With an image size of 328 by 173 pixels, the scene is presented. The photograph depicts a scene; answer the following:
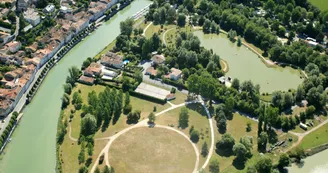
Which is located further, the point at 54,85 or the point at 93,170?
the point at 54,85

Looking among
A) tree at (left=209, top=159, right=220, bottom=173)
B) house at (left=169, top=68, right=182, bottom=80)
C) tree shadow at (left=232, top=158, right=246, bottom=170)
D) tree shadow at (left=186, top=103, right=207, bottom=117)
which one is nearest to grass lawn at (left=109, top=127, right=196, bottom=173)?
tree at (left=209, top=159, right=220, bottom=173)

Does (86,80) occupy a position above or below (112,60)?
below

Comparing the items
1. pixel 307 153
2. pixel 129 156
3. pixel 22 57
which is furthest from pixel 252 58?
pixel 22 57

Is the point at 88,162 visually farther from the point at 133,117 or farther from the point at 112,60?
the point at 112,60

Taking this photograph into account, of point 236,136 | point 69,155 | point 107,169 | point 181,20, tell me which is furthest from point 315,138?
point 181,20

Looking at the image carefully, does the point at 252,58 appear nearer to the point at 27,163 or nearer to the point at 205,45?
the point at 205,45

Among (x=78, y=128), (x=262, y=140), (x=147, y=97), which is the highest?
(x=262, y=140)

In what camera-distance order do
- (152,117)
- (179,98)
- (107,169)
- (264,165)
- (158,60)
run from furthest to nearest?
1. (158,60)
2. (179,98)
3. (152,117)
4. (264,165)
5. (107,169)
